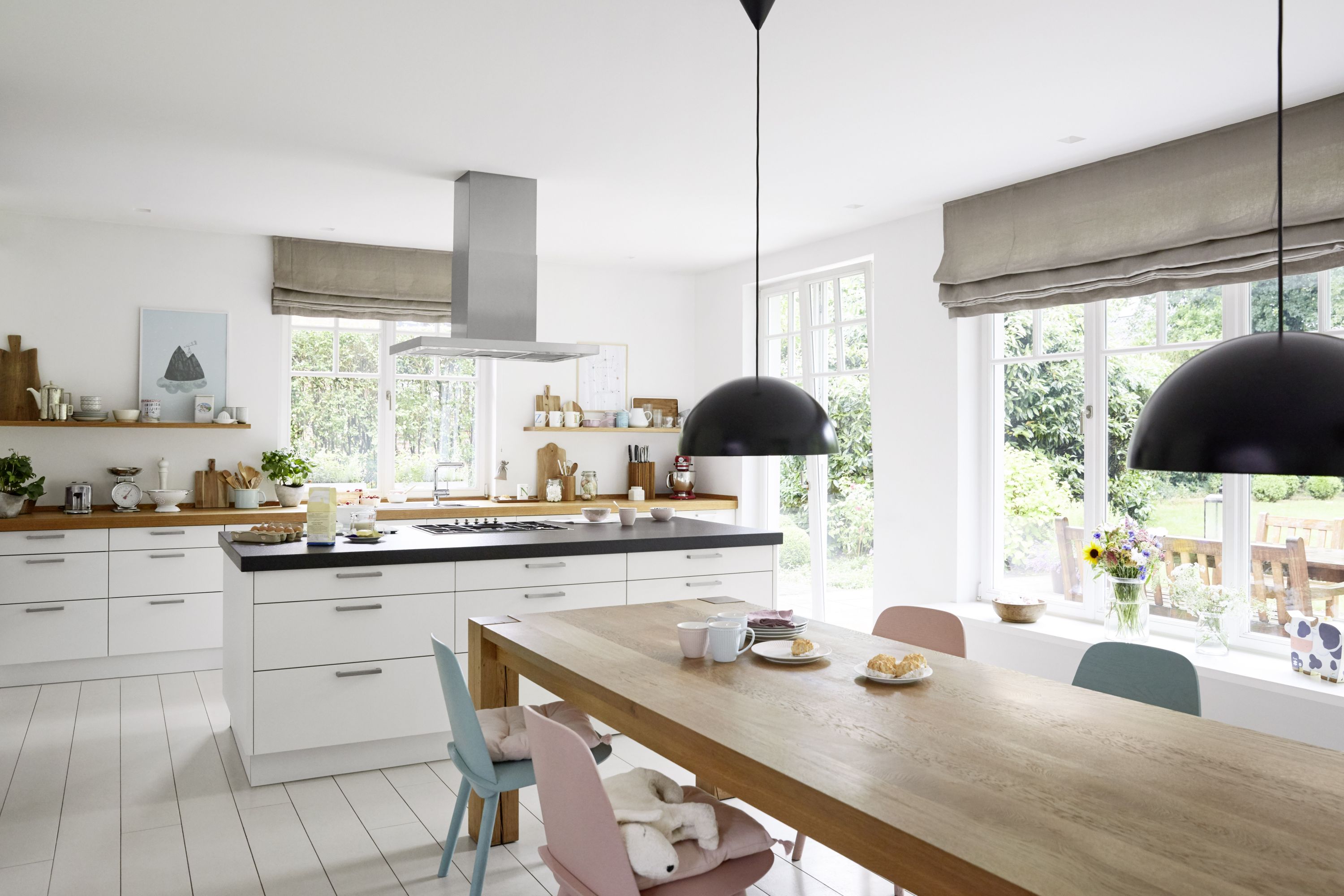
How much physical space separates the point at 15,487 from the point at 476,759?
13.7 feet

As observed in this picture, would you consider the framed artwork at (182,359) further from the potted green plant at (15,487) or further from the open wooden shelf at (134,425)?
the potted green plant at (15,487)

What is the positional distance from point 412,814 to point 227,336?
12.5 ft

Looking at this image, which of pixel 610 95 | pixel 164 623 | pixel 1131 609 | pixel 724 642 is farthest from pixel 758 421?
pixel 164 623

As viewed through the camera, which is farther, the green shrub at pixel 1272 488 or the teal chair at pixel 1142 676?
the green shrub at pixel 1272 488

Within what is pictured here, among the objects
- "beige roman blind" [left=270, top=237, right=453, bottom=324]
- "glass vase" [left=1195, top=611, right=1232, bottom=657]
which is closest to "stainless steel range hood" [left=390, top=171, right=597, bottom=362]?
"beige roman blind" [left=270, top=237, right=453, bottom=324]

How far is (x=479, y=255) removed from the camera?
4.48m

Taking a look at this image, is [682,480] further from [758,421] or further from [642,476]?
[758,421]

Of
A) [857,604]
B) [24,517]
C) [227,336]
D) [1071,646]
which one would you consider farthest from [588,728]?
[227,336]

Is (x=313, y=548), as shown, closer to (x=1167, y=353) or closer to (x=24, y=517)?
(x=24, y=517)

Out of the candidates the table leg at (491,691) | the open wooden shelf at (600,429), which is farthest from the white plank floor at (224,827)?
the open wooden shelf at (600,429)

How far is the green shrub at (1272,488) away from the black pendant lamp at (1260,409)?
8.96 feet

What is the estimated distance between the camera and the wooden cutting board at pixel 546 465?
679cm

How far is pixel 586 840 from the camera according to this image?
5.70ft

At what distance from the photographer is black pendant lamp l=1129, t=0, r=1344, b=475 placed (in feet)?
4.33
